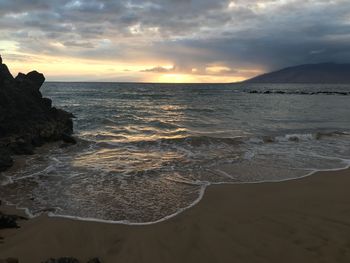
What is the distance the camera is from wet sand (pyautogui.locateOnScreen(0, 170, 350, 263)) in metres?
6.12

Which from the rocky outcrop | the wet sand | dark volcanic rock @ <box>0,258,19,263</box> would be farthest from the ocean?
dark volcanic rock @ <box>0,258,19,263</box>

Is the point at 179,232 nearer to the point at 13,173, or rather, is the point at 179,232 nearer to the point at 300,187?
the point at 300,187

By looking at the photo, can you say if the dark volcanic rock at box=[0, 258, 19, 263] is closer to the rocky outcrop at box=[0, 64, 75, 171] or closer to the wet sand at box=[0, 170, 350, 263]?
the wet sand at box=[0, 170, 350, 263]

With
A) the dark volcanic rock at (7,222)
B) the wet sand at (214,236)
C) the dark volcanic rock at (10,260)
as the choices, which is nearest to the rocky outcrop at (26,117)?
the dark volcanic rock at (7,222)

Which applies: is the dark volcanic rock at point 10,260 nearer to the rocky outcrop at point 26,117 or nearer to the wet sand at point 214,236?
the wet sand at point 214,236

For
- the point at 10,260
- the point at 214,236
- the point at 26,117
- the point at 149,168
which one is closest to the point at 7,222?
the point at 10,260

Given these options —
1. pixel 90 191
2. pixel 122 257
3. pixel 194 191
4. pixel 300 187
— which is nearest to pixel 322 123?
pixel 300 187

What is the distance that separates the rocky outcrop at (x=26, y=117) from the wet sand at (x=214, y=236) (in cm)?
660

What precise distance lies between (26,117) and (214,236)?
→ 13.3 metres

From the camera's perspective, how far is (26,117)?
17.0 meters

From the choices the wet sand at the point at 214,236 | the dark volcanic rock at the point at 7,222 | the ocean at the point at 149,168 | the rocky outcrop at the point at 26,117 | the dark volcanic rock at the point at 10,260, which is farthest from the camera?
the rocky outcrop at the point at 26,117

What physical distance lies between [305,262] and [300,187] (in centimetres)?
444

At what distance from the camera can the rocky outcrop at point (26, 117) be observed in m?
14.9

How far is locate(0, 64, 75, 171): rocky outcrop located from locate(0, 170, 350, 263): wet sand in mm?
6596
